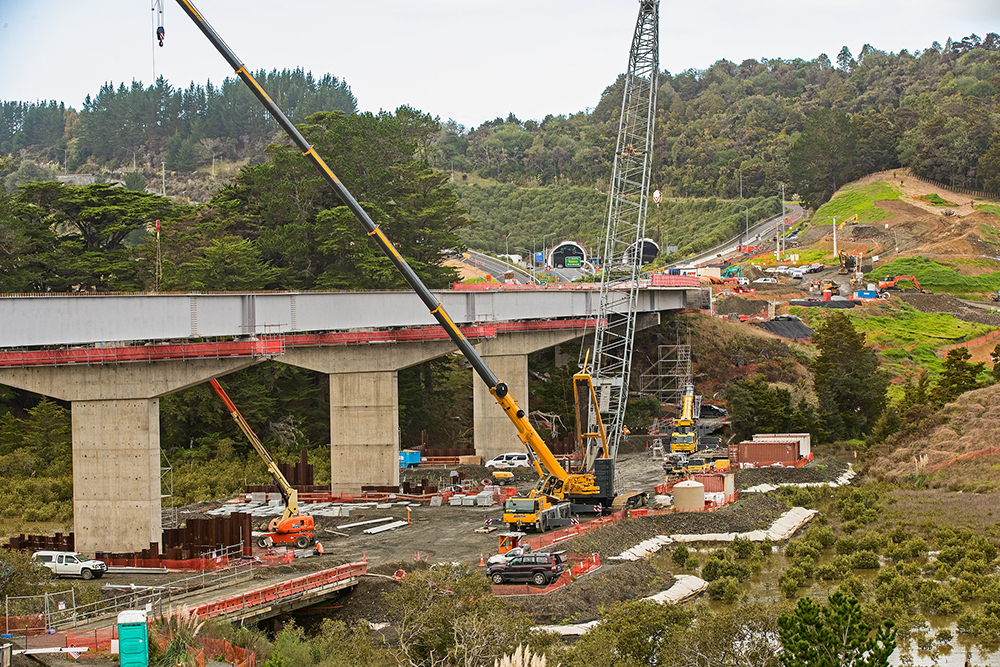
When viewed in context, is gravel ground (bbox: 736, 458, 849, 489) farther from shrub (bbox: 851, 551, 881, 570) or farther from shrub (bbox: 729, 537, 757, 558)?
shrub (bbox: 851, 551, 881, 570)

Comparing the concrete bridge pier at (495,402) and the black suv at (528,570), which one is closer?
the black suv at (528,570)

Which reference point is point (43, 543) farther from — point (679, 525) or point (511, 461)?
point (511, 461)

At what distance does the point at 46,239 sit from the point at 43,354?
120 feet

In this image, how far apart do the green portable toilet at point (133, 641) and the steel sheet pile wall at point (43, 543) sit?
18.9 m

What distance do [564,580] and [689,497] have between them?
13.4 metres

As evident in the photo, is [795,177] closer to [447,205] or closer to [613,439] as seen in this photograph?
[447,205]

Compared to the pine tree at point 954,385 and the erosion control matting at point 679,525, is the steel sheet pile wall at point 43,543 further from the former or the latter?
the pine tree at point 954,385

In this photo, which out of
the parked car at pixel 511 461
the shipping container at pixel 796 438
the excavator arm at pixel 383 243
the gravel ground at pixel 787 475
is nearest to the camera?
the excavator arm at pixel 383 243

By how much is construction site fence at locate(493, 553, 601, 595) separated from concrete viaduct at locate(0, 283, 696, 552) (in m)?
14.4

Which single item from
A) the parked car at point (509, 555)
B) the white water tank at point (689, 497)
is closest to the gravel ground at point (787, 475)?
the white water tank at point (689, 497)

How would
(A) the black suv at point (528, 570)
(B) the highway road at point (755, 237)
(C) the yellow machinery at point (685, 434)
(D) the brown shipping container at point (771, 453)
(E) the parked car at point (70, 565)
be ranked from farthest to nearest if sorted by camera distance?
1. (B) the highway road at point (755, 237)
2. (C) the yellow machinery at point (685, 434)
3. (D) the brown shipping container at point (771, 453)
4. (E) the parked car at point (70, 565)
5. (A) the black suv at point (528, 570)

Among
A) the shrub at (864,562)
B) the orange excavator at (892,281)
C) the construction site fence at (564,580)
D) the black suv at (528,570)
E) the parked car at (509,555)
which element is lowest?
the shrub at (864,562)

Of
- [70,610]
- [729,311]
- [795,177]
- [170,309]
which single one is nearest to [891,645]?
[70,610]

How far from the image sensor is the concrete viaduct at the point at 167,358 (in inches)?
1610
